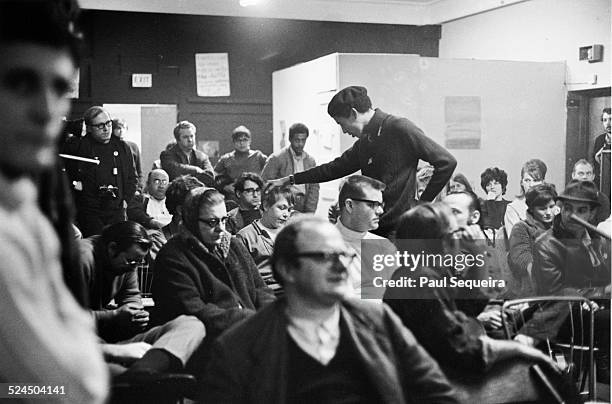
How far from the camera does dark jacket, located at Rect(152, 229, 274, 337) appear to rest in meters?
2.27

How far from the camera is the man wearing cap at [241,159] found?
8.44 ft

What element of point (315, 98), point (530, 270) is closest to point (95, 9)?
point (315, 98)

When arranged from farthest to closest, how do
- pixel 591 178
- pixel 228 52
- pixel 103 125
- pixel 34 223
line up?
1. pixel 591 178
2. pixel 228 52
3. pixel 103 125
4. pixel 34 223

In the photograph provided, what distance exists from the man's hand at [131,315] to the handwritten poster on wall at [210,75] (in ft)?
2.42

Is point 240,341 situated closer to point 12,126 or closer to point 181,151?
point 181,151

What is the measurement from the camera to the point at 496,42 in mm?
2920

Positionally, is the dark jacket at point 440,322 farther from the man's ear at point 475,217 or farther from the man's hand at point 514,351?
the man's ear at point 475,217

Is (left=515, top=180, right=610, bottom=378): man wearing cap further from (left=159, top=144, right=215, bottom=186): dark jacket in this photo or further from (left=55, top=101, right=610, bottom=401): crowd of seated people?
(left=159, top=144, right=215, bottom=186): dark jacket

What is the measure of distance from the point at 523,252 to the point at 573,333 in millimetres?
322

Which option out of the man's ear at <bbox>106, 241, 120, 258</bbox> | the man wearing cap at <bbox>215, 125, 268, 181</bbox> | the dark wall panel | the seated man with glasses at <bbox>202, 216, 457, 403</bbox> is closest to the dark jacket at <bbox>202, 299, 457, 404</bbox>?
the seated man with glasses at <bbox>202, 216, 457, 403</bbox>

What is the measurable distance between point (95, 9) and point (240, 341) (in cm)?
100

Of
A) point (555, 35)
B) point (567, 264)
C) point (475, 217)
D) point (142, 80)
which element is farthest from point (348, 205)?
point (555, 35)

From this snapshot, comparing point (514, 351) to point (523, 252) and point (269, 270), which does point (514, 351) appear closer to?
point (523, 252)

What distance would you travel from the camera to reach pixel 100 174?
2.21 meters
